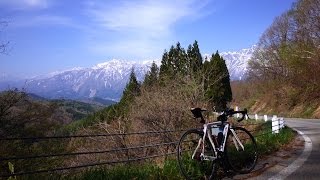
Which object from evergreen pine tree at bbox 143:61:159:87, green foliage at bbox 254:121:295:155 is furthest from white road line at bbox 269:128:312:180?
evergreen pine tree at bbox 143:61:159:87

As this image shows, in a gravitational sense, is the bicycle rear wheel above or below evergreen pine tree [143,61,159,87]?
below

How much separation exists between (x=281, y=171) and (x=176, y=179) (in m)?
2.57

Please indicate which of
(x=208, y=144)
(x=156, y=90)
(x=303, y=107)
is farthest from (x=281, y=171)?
(x=303, y=107)

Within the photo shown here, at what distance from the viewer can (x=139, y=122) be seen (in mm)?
20391

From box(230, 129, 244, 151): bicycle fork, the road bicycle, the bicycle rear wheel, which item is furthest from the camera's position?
box(230, 129, 244, 151): bicycle fork

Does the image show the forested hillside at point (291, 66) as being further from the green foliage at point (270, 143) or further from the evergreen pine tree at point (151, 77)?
the green foliage at point (270, 143)

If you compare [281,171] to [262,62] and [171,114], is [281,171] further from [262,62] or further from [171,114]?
[262,62]

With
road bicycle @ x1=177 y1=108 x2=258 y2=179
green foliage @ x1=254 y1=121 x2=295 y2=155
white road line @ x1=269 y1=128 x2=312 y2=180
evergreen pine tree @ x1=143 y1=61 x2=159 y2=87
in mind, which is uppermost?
evergreen pine tree @ x1=143 y1=61 x2=159 y2=87

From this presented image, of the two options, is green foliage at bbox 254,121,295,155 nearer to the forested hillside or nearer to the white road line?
the white road line

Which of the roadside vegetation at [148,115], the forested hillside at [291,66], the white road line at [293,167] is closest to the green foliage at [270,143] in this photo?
the roadside vegetation at [148,115]

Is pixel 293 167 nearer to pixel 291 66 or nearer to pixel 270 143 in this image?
pixel 270 143

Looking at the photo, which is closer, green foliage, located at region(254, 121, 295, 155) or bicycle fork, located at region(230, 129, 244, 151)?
bicycle fork, located at region(230, 129, 244, 151)

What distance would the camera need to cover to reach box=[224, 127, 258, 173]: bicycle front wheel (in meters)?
8.28

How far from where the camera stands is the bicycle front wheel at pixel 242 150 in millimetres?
8281
